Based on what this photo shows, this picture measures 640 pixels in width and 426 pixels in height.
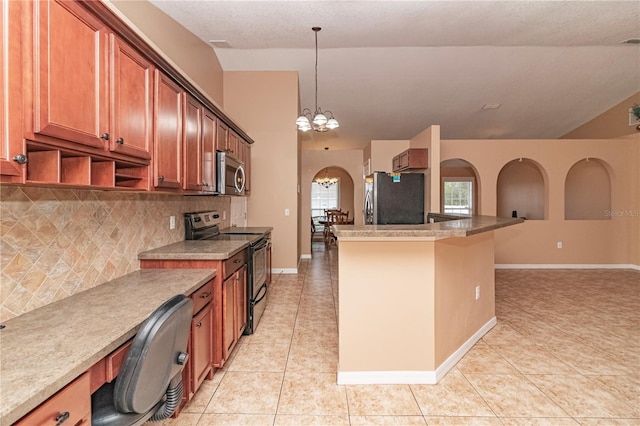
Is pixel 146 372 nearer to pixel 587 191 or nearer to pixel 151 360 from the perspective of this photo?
pixel 151 360

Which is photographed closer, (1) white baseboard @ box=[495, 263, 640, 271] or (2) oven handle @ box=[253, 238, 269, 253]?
(2) oven handle @ box=[253, 238, 269, 253]

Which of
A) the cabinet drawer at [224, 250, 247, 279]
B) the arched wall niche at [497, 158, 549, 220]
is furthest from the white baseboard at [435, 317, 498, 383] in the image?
the arched wall niche at [497, 158, 549, 220]

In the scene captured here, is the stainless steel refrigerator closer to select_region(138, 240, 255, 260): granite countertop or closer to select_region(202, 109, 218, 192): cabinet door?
select_region(202, 109, 218, 192): cabinet door

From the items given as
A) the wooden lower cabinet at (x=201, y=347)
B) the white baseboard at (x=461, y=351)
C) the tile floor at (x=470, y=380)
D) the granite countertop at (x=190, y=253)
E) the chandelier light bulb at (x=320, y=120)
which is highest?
the chandelier light bulb at (x=320, y=120)

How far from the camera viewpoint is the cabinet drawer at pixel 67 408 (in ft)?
2.84

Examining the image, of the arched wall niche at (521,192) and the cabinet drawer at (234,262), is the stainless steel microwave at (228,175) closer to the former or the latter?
the cabinet drawer at (234,262)

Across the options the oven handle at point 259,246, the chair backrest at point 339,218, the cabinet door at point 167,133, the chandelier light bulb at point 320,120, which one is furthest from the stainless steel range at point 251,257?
the chair backrest at point 339,218

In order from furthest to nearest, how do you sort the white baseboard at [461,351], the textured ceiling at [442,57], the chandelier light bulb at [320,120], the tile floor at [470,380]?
the chandelier light bulb at [320,120], the textured ceiling at [442,57], the white baseboard at [461,351], the tile floor at [470,380]

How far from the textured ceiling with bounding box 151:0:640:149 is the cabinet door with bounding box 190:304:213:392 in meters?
3.03

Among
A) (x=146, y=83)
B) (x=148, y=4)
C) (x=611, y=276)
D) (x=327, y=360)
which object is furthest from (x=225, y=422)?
(x=611, y=276)

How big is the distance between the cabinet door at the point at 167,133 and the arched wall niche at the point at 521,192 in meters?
8.39

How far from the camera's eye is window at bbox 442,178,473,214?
1053 cm

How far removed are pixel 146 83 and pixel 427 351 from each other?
8.02 feet

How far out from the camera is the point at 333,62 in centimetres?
530
